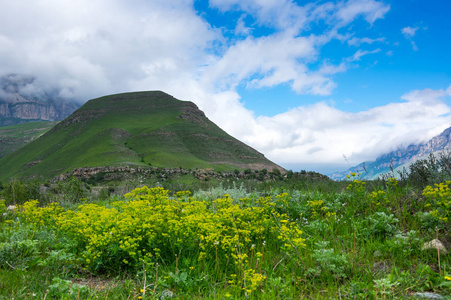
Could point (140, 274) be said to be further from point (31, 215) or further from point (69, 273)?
point (31, 215)

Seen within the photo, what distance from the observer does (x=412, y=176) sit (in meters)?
8.25

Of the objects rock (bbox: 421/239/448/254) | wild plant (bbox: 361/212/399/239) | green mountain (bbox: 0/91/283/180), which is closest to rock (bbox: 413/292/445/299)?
rock (bbox: 421/239/448/254)

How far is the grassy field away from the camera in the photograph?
3.19m

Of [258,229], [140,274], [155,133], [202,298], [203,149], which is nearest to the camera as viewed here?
[202,298]

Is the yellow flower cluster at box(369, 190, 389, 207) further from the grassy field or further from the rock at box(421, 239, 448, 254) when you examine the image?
the rock at box(421, 239, 448, 254)

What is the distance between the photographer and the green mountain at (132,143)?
86250mm

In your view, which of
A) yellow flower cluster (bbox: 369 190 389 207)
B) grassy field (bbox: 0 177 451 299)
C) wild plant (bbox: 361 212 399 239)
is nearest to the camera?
grassy field (bbox: 0 177 451 299)

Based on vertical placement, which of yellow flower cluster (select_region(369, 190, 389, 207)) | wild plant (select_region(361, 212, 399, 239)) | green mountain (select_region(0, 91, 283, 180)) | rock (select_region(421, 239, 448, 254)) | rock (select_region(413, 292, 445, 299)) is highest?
green mountain (select_region(0, 91, 283, 180))

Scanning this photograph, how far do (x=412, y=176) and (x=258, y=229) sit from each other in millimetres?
6529

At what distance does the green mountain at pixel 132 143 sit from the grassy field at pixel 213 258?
231 feet

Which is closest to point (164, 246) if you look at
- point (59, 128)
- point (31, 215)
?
point (31, 215)

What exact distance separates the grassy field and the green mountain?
70535 mm

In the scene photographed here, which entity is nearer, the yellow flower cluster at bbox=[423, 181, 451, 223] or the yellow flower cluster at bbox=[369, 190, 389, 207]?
the yellow flower cluster at bbox=[423, 181, 451, 223]

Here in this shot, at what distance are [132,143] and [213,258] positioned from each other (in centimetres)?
10632
